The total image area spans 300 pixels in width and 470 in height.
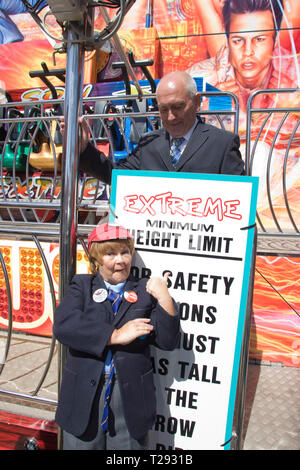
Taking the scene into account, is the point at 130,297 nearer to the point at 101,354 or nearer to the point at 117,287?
the point at 117,287

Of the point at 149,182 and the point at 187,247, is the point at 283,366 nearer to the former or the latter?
the point at 187,247

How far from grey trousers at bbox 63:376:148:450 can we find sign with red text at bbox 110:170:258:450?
250 mm

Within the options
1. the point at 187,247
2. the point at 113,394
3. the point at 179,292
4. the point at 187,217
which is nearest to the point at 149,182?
the point at 187,217

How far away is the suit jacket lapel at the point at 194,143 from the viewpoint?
1.61m

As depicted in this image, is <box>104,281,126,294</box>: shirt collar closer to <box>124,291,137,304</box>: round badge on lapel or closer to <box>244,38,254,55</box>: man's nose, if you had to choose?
<box>124,291,137,304</box>: round badge on lapel

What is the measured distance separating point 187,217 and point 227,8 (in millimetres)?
7395

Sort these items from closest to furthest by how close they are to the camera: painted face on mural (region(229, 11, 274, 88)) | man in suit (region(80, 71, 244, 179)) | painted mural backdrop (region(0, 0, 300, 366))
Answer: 1. man in suit (region(80, 71, 244, 179))
2. painted mural backdrop (region(0, 0, 300, 366))
3. painted face on mural (region(229, 11, 274, 88))

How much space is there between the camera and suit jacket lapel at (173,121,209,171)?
161cm

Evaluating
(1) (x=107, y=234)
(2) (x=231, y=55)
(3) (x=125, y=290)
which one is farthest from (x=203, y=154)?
(2) (x=231, y=55)

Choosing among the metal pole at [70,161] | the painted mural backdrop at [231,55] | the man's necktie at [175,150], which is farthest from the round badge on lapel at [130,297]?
the painted mural backdrop at [231,55]

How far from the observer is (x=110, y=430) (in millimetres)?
→ 1321

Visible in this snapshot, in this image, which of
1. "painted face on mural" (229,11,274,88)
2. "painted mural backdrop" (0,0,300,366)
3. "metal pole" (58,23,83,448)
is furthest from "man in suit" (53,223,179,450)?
"painted face on mural" (229,11,274,88)

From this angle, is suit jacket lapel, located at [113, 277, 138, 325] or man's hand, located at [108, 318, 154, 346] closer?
man's hand, located at [108, 318, 154, 346]

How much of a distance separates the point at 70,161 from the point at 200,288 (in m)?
0.86
